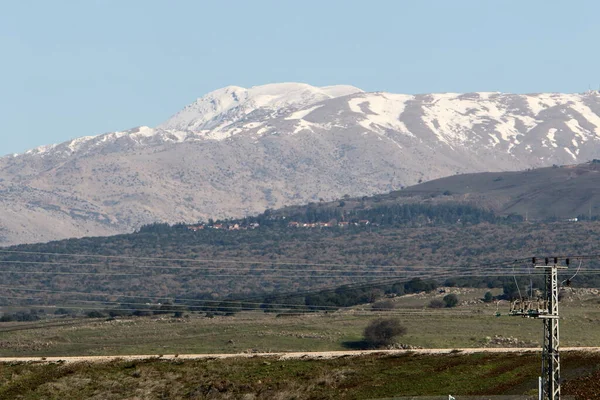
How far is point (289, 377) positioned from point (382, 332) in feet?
127

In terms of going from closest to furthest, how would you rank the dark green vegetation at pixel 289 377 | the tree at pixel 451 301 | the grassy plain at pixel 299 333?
1. the dark green vegetation at pixel 289 377
2. the grassy plain at pixel 299 333
3. the tree at pixel 451 301

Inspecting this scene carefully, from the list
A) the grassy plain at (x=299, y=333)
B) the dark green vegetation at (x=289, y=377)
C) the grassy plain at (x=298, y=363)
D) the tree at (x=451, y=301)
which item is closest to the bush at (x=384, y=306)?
the tree at (x=451, y=301)

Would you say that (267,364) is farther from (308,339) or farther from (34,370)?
(308,339)

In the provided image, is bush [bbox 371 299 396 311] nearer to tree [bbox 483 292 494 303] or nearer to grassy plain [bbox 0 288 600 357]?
tree [bbox 483 292 494 303]

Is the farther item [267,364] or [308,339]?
[308,339]

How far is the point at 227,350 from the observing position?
5399 inches

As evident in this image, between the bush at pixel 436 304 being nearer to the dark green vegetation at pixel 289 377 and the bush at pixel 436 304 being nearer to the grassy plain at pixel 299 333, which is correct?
the grassy plain at pixel 299 333

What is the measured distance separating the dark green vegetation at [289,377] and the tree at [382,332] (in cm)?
2840

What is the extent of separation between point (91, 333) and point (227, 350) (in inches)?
1113

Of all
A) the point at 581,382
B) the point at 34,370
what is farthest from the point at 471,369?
the point at 34,370

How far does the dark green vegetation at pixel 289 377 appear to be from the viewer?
93.5m

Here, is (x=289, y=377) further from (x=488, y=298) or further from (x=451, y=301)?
(x=488, y=298)

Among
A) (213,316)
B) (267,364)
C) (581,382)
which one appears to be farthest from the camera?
(213,316)

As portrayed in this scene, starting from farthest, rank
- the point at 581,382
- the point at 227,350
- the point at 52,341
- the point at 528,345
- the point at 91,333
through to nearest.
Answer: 1. the point at 91,333
2. the point at 52,341
3. the point at 227,350
4. the point at 528,345
5. the point at 581,382
